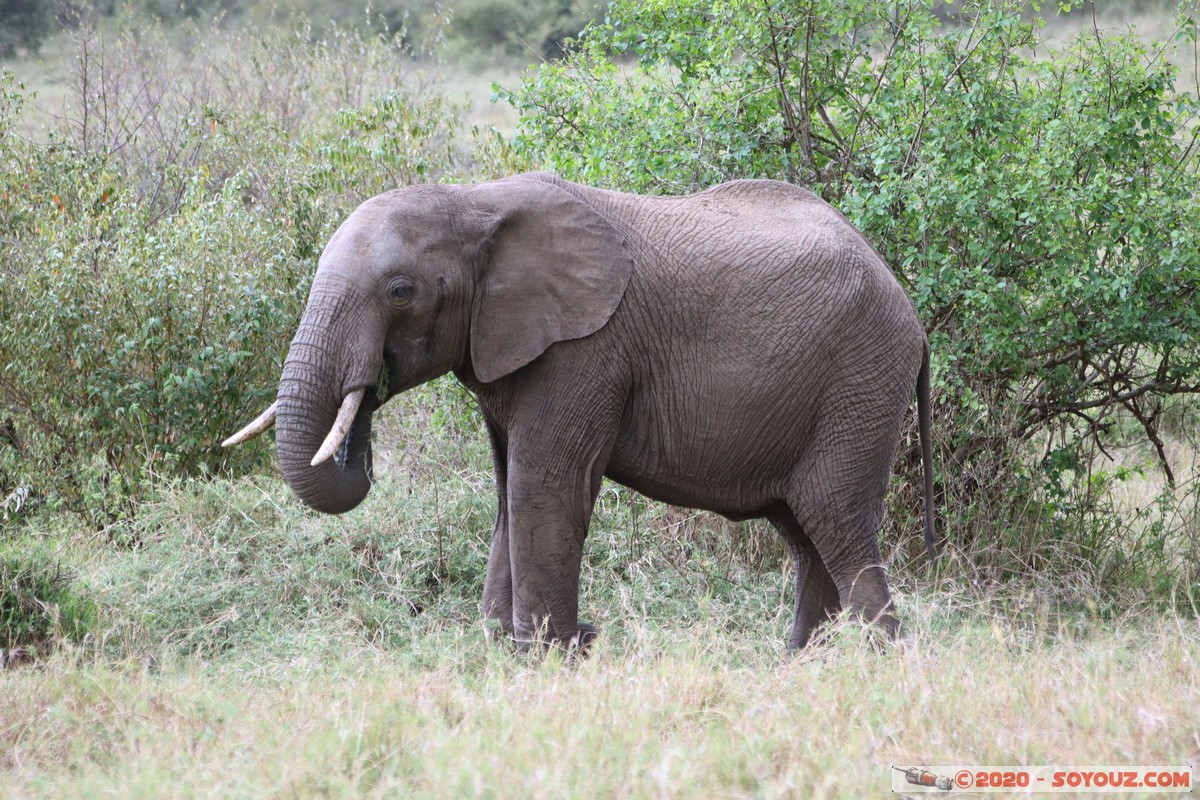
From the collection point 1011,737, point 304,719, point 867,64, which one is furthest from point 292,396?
point 867,64

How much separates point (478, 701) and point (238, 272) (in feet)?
15.3

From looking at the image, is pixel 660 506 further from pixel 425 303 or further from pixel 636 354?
pixel 425 303

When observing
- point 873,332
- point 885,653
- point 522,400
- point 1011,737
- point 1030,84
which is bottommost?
point 885,653

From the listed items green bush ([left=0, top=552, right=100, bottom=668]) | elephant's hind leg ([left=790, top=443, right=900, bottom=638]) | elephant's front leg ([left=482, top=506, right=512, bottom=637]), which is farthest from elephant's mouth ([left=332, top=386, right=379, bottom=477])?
elephant's hind leg ([left=790, top=443, right=900, bottom=638])

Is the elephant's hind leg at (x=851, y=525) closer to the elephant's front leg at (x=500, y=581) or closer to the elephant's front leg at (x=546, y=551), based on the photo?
the elephant's front leg at (x=546, y=551)

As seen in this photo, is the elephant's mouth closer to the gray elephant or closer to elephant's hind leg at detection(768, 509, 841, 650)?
the gray elephant

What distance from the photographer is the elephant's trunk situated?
5.15 metres

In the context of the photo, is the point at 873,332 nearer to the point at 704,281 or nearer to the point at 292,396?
the point at 704,281

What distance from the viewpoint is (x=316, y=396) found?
204 inches

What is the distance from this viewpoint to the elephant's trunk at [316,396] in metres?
5.15

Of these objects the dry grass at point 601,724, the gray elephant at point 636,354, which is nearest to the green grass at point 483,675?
the dry grass at point 601,724

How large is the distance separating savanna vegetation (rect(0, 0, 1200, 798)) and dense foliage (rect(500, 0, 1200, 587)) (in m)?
0.03

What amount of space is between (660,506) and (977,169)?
254cm

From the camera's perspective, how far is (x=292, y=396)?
5.15 metres
